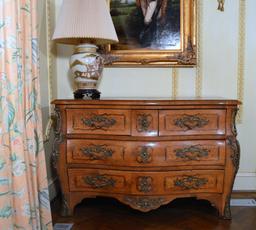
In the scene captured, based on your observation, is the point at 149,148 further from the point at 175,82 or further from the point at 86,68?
the point at 175,82

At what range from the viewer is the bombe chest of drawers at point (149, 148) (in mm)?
1937

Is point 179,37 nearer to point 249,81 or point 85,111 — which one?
point 249,81

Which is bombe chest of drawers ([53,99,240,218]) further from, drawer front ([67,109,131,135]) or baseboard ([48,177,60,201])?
baseboard ([48,177,60,201])

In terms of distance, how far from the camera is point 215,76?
100.0 inches

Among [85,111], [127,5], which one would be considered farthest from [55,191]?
[127,5]

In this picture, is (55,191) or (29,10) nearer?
(29,10)

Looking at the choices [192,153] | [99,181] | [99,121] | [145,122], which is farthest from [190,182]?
[99,121]

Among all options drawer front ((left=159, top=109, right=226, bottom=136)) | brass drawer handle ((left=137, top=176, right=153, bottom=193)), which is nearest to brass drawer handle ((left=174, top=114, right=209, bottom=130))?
drawer front ((left=159, top=109, right=226, bottom=136))

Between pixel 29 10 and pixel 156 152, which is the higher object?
pixel 29 10

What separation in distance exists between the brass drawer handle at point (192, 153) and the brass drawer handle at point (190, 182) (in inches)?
5.1

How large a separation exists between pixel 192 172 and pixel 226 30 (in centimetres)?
127

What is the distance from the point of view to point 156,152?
1933mm

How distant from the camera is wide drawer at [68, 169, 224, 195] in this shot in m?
1.94

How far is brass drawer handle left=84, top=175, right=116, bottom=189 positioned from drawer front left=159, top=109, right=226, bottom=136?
1.51 ft
